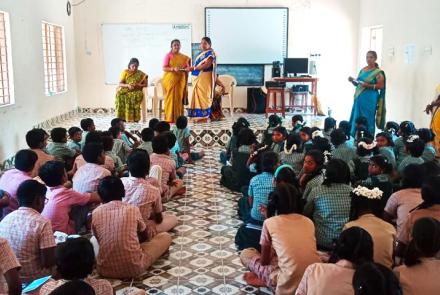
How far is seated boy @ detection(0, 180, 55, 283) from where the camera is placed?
2680mm

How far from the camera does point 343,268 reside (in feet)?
7.07

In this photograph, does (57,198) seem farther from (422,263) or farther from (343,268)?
(422,263)

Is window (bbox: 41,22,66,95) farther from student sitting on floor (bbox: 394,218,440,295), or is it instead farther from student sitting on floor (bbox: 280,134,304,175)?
student sitting on floor (bbox: 394,218,440,295)

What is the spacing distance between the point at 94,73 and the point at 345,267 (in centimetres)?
855

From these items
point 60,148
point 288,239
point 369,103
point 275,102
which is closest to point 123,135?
point 60,148

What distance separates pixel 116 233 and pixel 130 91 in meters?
5.19

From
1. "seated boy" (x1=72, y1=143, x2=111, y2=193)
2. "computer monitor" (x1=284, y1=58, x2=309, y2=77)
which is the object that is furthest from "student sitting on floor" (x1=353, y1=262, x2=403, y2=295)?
"computer monitor" (x1=284, y1=58, x2=309, y2=77)

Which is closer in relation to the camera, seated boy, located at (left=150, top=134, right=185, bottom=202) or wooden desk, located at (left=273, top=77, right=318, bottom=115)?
seated boy, located at (left=150, top=134, right=185, bottom=202)

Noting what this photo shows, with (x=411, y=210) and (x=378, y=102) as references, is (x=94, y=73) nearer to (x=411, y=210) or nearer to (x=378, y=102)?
(x=378, y=102)

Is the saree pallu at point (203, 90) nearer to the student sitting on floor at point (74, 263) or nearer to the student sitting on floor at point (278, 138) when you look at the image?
the student sitting on floor at point (278, 138)

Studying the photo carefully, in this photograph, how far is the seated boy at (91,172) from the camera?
3.91 m

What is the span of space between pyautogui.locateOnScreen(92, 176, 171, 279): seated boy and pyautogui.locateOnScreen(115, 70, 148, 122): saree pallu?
16.3 ft

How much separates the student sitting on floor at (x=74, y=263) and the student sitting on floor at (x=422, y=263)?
1.38 meters

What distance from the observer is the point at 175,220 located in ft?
13.9
